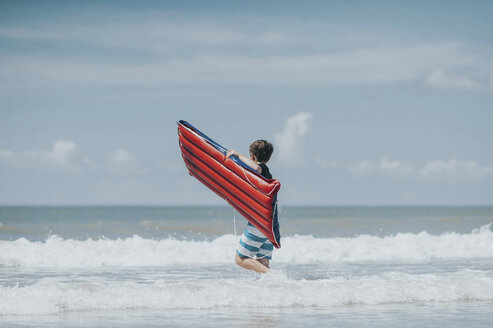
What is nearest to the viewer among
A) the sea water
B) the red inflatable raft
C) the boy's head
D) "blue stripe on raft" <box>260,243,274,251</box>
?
the sea water

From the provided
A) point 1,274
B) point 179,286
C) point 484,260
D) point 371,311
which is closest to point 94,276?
point 1,274

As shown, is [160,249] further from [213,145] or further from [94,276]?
[213,145]

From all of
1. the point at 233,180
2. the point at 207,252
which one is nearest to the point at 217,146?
the point at 233,180

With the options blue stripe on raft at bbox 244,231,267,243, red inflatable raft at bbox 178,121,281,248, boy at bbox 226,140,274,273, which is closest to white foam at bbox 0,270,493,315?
boy at bbox 226,140,274,273

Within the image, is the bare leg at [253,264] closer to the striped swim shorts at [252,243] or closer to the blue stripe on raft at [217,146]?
the striped swim shorts at [252,243]

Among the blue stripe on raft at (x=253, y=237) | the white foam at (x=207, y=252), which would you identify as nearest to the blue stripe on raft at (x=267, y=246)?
the blue stripe on raft at (x=253, y=237)

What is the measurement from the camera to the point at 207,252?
11.9 meters

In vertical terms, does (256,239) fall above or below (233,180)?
below

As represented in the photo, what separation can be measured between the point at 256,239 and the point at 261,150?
104 cm

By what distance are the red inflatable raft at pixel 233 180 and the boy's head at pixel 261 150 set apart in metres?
0.18

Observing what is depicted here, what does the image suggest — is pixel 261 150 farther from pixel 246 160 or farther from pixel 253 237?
pixel 253 237

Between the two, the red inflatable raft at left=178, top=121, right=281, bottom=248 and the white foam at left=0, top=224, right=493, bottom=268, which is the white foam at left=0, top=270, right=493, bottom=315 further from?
the white foam at left=0, top=224, right=493, bottom=268

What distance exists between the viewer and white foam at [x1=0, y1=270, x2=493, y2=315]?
6465 millimetres

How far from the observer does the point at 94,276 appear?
9148 millimetres
